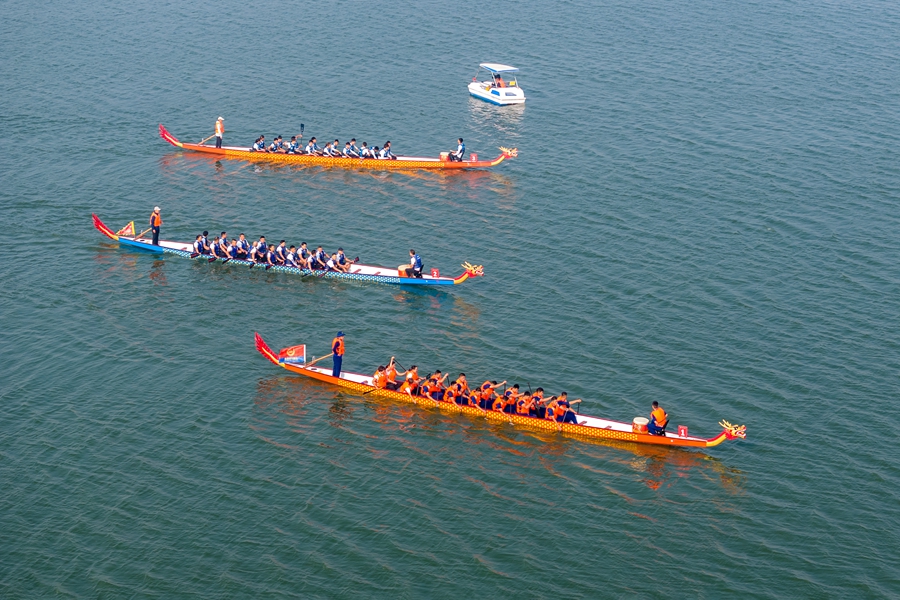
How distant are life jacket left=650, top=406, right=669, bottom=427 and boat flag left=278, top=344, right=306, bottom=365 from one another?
59.9 feet

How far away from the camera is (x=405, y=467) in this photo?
4444 centimetres

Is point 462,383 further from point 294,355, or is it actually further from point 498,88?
point 498,88

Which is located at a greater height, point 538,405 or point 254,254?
point 254,254

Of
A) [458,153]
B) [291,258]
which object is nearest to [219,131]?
[458,153]

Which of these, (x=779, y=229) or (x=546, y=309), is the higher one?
(x=779, y=229)

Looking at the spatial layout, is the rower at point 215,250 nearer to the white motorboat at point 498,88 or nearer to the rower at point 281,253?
the rower at point 281,253

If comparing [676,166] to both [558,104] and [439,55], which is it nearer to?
[558,104]

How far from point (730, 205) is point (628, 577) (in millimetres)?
37489

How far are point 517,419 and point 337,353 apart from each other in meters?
9.88

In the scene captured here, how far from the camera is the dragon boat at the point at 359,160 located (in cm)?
7506

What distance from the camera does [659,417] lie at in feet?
147

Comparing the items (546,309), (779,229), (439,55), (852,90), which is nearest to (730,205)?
(779,229)

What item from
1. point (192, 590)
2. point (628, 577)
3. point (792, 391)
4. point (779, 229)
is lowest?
point (192, 590)

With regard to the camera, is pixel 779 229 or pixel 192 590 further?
pixel 779 229
